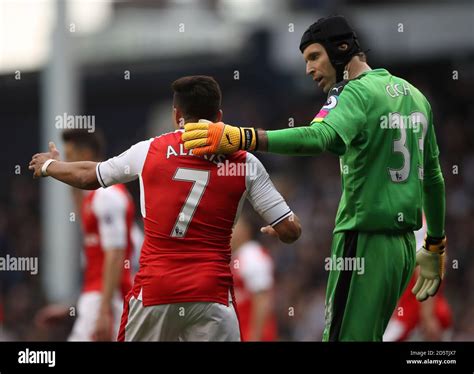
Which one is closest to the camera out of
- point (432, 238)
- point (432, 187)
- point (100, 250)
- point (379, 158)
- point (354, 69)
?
point (379, 158)

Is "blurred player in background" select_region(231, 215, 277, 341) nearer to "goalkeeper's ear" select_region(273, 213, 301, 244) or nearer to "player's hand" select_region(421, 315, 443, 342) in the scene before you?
"player's hand" select_region(421, 315, 443, 342)

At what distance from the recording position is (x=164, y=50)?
24906 millimetres

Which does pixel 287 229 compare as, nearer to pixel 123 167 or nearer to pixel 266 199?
pixel 266 199

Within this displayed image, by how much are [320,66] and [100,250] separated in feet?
10.8

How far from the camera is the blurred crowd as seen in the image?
1684cm

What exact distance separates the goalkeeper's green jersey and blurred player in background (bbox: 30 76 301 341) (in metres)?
0.40

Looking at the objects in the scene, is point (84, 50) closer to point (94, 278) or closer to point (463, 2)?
point (463, 2)

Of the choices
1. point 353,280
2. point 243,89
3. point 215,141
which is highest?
point 243,89

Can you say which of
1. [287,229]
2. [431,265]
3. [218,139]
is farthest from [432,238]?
[218,139]

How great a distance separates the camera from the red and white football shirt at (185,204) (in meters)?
6.85

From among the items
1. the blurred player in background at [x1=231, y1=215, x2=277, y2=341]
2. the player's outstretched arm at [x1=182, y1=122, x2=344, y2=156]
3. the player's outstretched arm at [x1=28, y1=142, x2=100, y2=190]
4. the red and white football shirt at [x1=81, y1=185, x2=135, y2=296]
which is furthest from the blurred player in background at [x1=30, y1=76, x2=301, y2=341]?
the blurred player in background at [x1=231, y1=215, x2=277, y2=341]

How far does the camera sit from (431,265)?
24.5 feet
